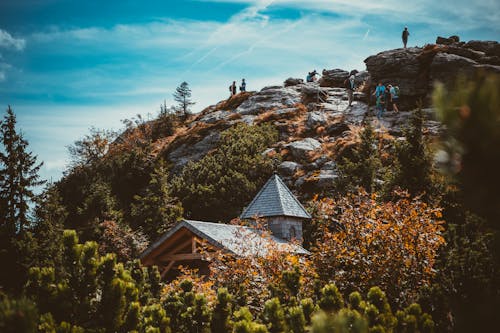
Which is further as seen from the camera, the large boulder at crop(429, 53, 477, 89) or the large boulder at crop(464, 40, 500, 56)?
the large boulder at crop(464, 40, 500, 56)

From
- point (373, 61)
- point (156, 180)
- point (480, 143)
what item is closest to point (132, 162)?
point (156, 180)

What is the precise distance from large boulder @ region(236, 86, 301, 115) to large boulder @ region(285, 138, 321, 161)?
9.91 metres

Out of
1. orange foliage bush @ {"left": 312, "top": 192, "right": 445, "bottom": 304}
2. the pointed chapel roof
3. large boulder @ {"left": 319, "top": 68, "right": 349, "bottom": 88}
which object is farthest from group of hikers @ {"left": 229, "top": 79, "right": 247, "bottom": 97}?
orange foliage bush @ {"left": 312, "top": 192, "right": 445, "bottom": 304}

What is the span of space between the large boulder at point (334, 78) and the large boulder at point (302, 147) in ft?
52.8

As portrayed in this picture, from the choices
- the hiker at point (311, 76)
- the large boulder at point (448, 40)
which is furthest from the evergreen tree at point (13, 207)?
the large boulder at point (448, 40)

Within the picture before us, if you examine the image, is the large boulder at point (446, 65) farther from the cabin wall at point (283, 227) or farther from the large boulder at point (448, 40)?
the cabin wall at point (283, 227)

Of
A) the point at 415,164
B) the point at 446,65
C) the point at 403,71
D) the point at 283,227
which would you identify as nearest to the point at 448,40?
the point at 446,65

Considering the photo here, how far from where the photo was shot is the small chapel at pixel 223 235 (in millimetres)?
17766

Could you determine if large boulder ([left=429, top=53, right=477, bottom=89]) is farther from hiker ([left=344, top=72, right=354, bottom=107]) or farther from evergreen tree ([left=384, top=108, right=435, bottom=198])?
evergreen tree ([left=384, top=108, right=435, bottom=198])

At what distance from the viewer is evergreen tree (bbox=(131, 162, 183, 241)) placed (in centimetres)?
2911

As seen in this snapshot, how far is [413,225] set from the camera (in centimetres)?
→ 1211

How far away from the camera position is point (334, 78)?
5088 cm

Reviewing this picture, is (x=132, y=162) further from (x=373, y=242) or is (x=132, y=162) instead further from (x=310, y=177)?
(x=373, y=242)

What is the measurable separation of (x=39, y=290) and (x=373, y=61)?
39.4 meters
